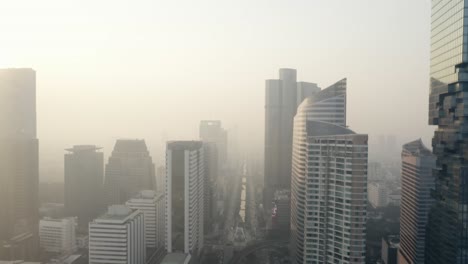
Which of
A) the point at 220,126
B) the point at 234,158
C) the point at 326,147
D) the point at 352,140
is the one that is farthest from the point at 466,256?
the point at 234,158

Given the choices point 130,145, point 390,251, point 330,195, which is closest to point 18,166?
point 130,145

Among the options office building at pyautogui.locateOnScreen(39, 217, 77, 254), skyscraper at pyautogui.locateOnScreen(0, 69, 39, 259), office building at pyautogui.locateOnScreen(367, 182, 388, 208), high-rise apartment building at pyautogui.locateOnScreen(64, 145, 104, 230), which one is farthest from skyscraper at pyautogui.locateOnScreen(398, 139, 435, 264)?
high-rise apartment building at pyautogui.locateOnScreen(64, 145, 104, 230)

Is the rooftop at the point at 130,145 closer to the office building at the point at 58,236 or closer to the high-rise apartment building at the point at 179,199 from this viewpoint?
the office building at the point at 58,236

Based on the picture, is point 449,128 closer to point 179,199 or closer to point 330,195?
point 330,195

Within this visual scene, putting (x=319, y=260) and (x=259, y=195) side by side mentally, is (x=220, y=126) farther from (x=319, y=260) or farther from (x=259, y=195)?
(x=319, y=260)

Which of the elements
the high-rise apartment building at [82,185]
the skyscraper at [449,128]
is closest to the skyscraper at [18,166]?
the high-rise apartment building at [82,185]

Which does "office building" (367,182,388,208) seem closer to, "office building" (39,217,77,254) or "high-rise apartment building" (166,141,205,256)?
"high-rise apartment building" (166,141,205,256)

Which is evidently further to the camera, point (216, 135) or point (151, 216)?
point (216, 135)
